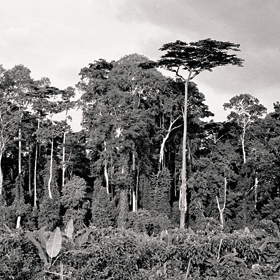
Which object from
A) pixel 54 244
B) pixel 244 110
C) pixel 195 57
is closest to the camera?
pixel 54 244

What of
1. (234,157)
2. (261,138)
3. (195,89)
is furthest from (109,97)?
(261,138)

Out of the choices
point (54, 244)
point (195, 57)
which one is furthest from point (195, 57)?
point (54, 244)

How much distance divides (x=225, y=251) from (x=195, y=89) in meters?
20.8

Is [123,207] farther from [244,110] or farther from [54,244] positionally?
[54,244]

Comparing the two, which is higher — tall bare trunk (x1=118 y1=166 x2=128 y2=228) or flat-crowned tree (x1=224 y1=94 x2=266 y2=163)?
flat-crowned tree (x1=224 y1=94 x2=266 y2=163)

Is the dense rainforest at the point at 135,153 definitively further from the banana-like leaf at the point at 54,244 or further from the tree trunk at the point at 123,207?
the banana-like leaf at the point at 54,244

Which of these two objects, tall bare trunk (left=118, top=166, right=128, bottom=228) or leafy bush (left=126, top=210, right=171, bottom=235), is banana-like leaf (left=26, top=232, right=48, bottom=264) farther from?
tall bare trunk (left=118, top=166, right=128, bottom=228)

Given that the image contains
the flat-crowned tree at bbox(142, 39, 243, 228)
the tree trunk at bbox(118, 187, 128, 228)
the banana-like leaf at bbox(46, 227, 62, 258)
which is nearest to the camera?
the banana-like leaf at bbox(46, 227, 62, 258)

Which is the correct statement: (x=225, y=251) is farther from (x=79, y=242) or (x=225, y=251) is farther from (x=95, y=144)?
(x=95, y=144)

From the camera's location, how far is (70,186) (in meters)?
27.2

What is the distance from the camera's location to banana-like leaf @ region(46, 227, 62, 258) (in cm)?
570

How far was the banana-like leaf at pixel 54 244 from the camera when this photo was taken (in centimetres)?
570

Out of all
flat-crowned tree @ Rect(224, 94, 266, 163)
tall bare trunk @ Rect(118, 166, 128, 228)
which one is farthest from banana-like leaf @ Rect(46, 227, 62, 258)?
flat-crowned tree @ Rect(224, 94, 266, 163)

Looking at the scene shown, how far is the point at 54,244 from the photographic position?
5738mm
